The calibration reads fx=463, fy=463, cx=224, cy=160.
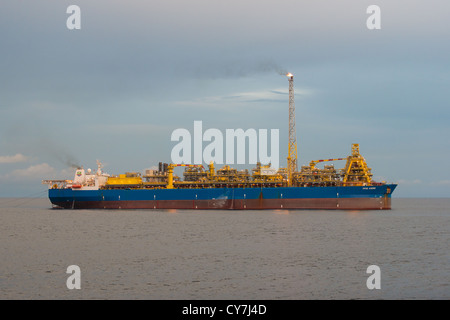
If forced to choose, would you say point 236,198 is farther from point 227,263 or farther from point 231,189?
point 227,263

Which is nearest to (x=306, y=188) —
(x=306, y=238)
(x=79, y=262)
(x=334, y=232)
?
(x=334, y=232)

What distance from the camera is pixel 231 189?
262 feet

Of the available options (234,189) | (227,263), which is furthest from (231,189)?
(227,263)

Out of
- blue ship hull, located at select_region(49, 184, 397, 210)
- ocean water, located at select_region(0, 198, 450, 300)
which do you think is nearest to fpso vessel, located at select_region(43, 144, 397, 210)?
blue ship hull, located at select_region(49, 184, 397, 210)

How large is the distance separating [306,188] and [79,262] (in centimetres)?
5109

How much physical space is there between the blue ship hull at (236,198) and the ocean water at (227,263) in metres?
24.1

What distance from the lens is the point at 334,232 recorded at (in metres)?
47.8

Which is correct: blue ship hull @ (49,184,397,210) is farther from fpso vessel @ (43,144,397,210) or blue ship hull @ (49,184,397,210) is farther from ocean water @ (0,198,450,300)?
ocean water @ (0,198,450,300)

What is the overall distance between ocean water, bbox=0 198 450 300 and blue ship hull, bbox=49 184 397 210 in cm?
2412

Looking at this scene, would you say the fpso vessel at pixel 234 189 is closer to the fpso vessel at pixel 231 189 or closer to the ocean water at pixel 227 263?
the fpso vessel at pixel 231 189

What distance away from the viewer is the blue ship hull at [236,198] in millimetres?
75500

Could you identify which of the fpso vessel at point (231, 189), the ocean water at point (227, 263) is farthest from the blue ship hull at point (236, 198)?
the ocean water at point (227, 263)

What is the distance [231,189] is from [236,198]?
183 cm
